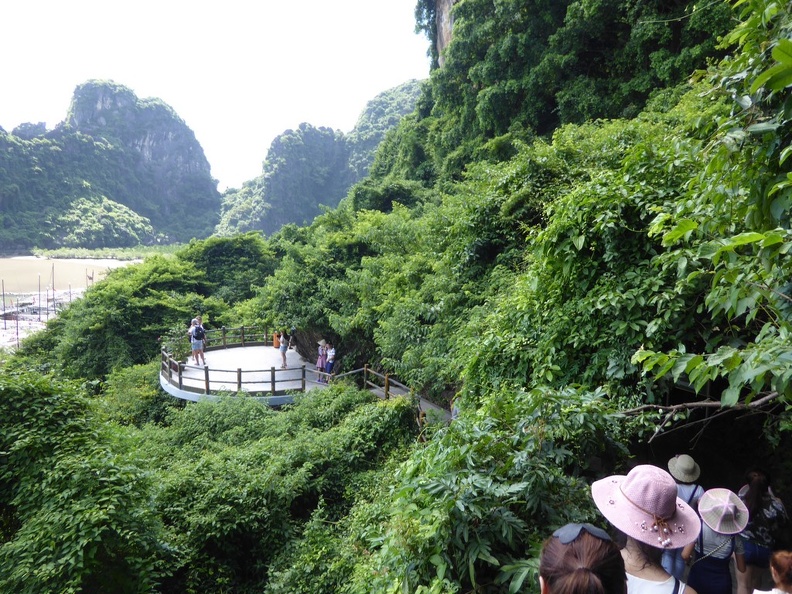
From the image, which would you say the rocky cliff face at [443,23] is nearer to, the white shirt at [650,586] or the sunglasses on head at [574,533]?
the white shirt at [650,586]

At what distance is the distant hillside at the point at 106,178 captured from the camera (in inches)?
2714

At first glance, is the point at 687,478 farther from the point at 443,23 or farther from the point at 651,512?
the point at 443,23

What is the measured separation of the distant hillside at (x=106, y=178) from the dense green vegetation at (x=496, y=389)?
6970cm

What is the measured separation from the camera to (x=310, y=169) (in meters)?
88.6

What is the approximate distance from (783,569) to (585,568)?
60.8 inches

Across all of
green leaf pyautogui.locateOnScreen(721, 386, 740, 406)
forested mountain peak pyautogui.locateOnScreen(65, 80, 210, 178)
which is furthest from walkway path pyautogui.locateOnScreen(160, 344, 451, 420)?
forested mountain peak pyautogui.locateOnScreen(65, 80, 210, 178)

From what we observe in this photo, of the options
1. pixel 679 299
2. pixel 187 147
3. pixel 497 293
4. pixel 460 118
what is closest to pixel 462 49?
pixel 460 118

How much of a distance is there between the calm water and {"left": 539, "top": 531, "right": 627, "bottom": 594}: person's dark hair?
201 feet

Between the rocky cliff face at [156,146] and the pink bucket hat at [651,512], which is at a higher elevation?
the rocky cliff face at [156,146]

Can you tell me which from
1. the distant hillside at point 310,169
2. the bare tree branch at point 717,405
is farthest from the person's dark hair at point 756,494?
the distant hillside at point 310,169

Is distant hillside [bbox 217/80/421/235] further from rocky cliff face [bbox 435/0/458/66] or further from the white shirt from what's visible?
the white shirt

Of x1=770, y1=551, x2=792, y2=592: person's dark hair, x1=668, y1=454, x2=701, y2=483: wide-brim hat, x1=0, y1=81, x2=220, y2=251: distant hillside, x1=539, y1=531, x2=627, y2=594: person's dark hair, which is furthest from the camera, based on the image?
x1=0, y1=81, x2=220, y2=251: distant hillside

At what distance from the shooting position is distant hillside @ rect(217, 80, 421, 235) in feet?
273

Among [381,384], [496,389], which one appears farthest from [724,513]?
[381,384]
